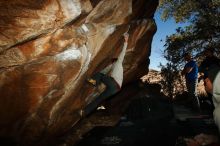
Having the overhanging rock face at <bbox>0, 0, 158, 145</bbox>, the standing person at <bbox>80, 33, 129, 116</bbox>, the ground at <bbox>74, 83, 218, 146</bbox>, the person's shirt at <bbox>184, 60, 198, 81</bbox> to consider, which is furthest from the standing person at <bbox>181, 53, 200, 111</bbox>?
the overhanging rock face at <bbox>0, 0, 158, 145</bbox>

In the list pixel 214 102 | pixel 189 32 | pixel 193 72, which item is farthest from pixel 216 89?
pixel 189 32

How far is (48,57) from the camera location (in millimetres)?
6715

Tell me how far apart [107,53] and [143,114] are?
10.2ft

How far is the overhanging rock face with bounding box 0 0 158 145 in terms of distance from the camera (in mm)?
6238

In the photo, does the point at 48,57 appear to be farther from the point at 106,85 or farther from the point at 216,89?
the point at 216,89

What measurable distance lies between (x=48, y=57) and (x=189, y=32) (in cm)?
934

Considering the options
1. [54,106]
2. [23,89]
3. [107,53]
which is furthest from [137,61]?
[23,89]

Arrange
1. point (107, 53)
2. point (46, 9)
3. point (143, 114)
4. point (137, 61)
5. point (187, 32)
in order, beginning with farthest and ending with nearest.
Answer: point (187, 32) → point (137, 61) → point (143, 114) → point (107, 53) → point (46, 9)

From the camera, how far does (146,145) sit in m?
6.91

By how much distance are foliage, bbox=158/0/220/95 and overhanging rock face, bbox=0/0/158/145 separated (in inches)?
258

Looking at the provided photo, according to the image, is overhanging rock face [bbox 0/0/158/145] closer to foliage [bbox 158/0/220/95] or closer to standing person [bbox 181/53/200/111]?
standing person [bbox 181/53/200/111]

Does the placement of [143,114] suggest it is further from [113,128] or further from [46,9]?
[46,9]

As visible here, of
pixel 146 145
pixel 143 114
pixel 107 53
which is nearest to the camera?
pixel 146 145

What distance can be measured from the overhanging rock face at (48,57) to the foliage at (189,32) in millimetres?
6560
